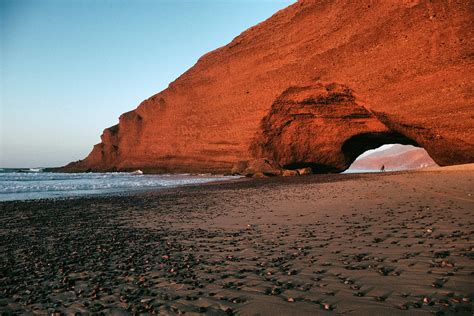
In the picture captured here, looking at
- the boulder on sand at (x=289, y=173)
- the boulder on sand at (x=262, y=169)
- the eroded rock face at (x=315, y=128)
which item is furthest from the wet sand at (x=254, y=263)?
the boulder on sand at (x=262, y=169)

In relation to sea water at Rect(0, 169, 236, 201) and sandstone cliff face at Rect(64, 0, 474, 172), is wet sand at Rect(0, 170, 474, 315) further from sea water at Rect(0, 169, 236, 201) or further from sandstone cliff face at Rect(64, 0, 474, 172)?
sandstone cliff face at Rect(64, 0, 474, 172)

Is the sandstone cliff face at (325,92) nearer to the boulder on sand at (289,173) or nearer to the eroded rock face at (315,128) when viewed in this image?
the eroded rock face at (315,128)

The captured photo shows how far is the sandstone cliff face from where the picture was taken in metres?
22.4

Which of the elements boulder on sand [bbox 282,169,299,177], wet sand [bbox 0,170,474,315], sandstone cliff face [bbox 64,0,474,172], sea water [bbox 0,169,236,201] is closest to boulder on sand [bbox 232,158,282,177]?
boulder on sand [bbox 282,169,299,177]

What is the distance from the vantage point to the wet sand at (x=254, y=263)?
3.21m

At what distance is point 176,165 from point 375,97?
28846 mm

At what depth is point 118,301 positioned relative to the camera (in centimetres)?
350

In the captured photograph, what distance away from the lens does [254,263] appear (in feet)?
14.9

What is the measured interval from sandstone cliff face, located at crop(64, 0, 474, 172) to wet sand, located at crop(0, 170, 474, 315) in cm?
1748

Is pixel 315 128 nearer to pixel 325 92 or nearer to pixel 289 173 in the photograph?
pixel 325 92

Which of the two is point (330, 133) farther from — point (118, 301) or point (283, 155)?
point (118, 301)

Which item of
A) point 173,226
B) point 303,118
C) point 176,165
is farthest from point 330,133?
point 173,226

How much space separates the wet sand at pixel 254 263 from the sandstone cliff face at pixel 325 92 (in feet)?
57.3

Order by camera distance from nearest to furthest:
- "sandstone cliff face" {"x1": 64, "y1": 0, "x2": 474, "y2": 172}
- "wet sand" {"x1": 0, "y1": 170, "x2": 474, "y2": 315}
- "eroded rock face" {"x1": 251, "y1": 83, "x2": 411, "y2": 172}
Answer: "wet sand" {"x1": 0, "y1": 170, "x2": 474, "y2": 315}
"sandstone cliff face" {"x1": 64, "y1": 0, "x2": 474, "y2": 172}
"eroded rock face" {"x1": 251, "y1": 83, "x2": 411, "y2": 172}
